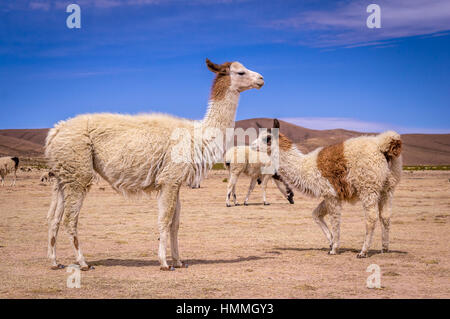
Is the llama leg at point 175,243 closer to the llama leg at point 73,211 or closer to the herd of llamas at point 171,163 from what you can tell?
the herd of llamas at point 171,163

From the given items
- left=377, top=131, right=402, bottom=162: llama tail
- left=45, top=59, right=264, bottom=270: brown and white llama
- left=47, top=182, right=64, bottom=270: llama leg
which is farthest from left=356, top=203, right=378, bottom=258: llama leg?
left=47, top=182, right=64, bottom=270: llama leg

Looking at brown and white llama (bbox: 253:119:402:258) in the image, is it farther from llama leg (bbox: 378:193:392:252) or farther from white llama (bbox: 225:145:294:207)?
white llama (bbox: 225:145:294:207)

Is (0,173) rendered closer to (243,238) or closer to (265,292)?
(243,238)

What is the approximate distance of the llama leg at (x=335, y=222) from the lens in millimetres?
9703

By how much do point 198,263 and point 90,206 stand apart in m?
12.0

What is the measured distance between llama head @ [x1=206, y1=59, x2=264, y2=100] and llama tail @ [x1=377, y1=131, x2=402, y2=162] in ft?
9.70

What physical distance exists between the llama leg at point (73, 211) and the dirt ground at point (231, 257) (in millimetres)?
387

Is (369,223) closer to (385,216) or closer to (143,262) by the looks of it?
(385,216)

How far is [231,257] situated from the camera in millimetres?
9539

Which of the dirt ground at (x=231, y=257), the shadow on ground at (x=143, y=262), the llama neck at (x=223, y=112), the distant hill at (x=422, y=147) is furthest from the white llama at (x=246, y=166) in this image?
the distant hill at (x=422, y=147)

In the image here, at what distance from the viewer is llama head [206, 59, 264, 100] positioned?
888 centimetres

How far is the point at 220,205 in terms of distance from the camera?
67.6ft
